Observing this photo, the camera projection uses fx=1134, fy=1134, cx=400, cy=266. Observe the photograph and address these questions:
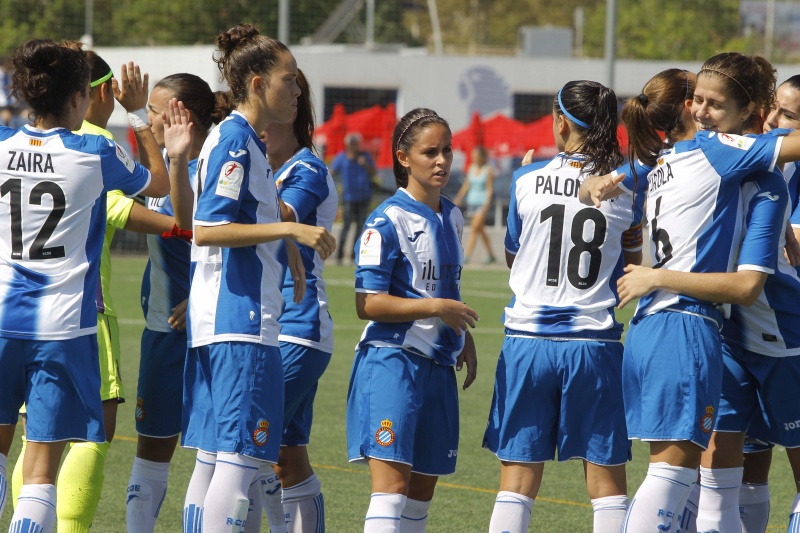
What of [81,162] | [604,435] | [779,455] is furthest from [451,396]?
[779,455]

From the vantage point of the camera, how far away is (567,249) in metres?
4.35

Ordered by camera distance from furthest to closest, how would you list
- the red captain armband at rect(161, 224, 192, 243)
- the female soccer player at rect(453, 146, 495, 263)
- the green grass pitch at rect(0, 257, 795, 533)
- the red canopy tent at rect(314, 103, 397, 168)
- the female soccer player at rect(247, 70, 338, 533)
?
the red canopy tent at rect(314, 103, 397, 168)
the female soccer player at rect(453, 146, 495, 263)
the green grass pitch at rect(0, 257, 795, 533)
the red captain armband at rect(161, 224, 192, 243)
the female soccer player at rect(247, 70, 338, 533)

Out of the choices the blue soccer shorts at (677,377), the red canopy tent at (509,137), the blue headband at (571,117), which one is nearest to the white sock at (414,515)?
the blue soccer shorts at (677,377)

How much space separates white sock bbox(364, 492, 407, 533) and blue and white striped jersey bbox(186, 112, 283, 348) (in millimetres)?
729

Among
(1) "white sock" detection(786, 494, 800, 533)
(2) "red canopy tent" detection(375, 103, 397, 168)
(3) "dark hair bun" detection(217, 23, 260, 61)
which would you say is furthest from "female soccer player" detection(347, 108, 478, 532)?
(2) "red canopy tent" detection(375, 103, 397, 168)

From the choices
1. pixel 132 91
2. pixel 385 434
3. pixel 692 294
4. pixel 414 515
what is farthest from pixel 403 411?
pixel 132 91

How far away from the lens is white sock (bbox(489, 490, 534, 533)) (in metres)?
4.33

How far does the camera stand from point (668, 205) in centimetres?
413

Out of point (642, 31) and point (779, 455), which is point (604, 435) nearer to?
point (779, 455)

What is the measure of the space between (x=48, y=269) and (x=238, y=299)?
28.6 inches

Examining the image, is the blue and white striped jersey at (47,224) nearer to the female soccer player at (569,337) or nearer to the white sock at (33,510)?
the white sock at (33,510)

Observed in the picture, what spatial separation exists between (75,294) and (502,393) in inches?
65.5

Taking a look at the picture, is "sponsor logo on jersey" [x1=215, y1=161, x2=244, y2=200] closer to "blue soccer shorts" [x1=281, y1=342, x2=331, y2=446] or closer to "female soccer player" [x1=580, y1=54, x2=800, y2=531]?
"blue soccer shorts" [x1=281, y1=342, x2=331, y2=446]

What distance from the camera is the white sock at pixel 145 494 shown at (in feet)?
16.1
